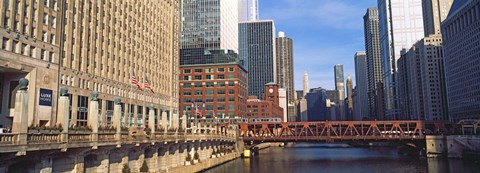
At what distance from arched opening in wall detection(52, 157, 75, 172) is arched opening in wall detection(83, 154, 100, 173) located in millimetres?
4071

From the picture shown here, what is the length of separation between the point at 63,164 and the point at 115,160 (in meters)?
12.5

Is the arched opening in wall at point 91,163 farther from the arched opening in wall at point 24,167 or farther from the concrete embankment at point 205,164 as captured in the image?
the concrete embankment at point 205,164

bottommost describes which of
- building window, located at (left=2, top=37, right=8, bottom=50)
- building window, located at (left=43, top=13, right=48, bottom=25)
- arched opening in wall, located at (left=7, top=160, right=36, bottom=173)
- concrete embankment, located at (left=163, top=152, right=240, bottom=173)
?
concrete embankment, located at (left=163, top=152, right=240, bottom=173)

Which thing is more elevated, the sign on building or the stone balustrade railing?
the sign on building

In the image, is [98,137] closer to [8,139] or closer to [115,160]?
[115,160]

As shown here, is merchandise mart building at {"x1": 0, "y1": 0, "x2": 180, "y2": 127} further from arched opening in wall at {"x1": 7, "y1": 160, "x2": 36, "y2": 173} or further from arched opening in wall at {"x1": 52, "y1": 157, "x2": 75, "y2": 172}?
arched opening in wall at {"x1": 7, "y1": 160, "x2": 36, "y2": 173}

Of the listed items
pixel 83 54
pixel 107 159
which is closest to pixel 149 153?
pixel 107 159

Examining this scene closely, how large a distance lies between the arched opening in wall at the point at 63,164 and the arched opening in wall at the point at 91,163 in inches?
160

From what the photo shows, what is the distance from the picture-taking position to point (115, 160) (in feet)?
190

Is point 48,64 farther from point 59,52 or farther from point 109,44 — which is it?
point 109,44

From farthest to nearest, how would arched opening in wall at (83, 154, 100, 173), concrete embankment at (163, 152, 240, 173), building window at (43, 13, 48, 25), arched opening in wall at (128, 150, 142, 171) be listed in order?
concrete embankment at (163, 152, 240, 173) < building window at (43, 13, 48, 25) < arched opening in wall at (128, 150, 142, 171) < arched opening in wall at (83, 154, 100, 173)

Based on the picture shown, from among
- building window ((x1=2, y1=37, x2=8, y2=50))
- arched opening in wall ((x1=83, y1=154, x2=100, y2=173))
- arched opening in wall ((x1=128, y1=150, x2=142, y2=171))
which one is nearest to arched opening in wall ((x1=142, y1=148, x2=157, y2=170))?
arched opening in wall ((x1=128, y1=150, x2=142, y2=171))

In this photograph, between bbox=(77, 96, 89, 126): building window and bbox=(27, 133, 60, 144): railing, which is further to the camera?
bbox=(77, 96, 89, 126): building window

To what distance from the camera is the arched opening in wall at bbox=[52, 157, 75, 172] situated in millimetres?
44344
